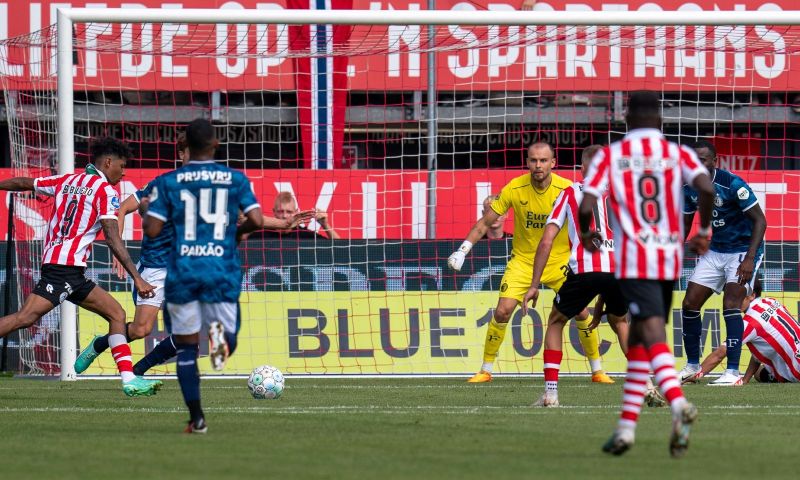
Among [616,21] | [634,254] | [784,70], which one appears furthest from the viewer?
[784,70]

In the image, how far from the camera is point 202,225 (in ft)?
25.6

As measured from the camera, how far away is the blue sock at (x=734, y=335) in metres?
12.6

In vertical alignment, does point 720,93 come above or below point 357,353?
above

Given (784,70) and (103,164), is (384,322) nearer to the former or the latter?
(103,164)

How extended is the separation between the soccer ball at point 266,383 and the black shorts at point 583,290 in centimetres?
248

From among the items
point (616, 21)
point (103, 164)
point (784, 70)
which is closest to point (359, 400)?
point (103, 164)

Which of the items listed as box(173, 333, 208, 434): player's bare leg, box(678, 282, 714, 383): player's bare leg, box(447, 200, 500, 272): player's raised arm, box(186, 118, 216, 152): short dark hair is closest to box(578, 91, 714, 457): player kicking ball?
box(186, 118, 216, 152): short dark hair

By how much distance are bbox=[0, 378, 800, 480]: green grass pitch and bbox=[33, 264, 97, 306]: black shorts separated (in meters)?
0.84

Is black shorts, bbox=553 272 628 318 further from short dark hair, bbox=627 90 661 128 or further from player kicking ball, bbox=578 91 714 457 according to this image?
short dark hair, bbox=627 90 661 128

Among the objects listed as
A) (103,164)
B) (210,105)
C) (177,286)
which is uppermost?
(210,105)

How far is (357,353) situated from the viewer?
1454 cm

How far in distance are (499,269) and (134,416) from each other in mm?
6444

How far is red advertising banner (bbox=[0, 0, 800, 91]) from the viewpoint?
16609 millimetres

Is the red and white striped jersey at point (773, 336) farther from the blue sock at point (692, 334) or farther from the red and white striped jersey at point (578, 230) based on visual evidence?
the red and white striped jersey at point (578, 230)
